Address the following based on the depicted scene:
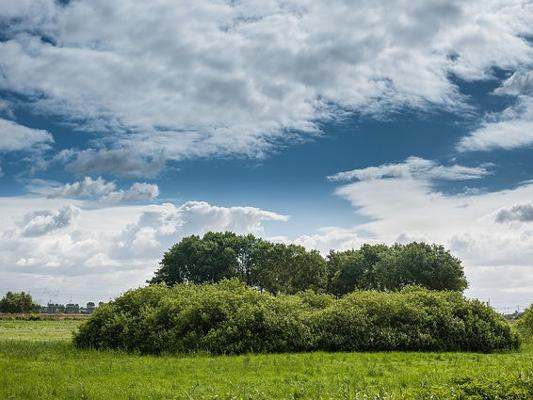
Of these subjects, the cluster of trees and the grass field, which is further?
the cluster of trees

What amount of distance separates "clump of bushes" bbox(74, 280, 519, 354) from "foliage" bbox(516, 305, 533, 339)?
8086mm

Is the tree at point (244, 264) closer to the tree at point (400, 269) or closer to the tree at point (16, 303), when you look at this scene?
the tree at point (400, 269)

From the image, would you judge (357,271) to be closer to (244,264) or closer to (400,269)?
(400,269)

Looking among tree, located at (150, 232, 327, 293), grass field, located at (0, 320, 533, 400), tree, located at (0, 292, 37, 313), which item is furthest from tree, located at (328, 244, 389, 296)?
tree, located at (0, 292, 37, 313)

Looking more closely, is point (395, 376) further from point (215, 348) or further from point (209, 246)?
point (209, 246)

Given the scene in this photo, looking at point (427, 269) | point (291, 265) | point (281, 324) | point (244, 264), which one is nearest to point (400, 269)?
point (427, 269)

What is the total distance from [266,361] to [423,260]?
4988 cm

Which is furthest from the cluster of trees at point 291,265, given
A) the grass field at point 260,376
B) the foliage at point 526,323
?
the grass field at point 260,376

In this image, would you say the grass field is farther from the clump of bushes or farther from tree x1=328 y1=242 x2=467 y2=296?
tree x1=328 y1=242 x2=467 y2=296

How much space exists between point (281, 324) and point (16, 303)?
98.1 m

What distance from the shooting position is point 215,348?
24938mm

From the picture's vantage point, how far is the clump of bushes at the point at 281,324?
1012 inches

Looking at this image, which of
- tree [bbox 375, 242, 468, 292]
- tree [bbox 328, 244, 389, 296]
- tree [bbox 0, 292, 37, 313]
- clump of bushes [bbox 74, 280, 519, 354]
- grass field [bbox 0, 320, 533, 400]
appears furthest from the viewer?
tree [bbox 0, 292, 37, 313]

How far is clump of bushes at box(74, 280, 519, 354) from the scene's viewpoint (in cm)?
2570
